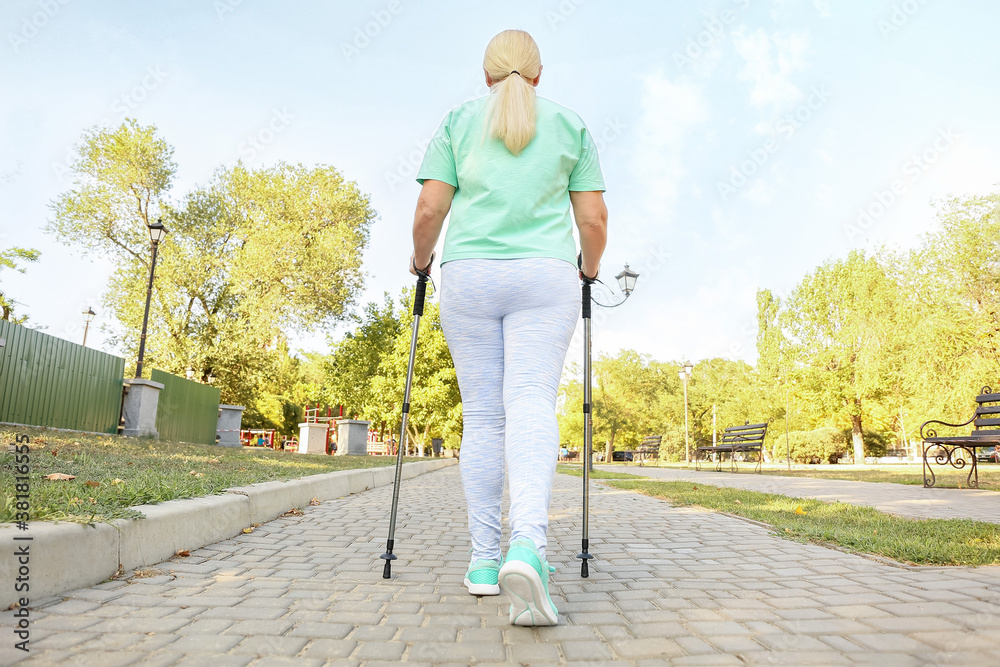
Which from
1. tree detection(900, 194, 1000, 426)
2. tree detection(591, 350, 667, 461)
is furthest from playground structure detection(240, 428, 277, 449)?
tree detection(900, 194, 1000, 426)

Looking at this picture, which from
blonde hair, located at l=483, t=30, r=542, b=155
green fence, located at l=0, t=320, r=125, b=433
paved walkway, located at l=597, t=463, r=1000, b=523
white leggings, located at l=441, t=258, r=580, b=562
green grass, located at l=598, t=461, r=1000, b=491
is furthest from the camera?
green fence, located at l=0, t=320, r=125, b=433

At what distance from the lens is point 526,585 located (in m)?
1.96

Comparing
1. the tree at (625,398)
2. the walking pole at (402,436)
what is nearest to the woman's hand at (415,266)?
the walking pole at (402,436)

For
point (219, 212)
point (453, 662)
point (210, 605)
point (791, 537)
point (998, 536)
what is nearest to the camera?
point (453, 662)

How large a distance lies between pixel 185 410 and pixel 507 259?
54.1 feet

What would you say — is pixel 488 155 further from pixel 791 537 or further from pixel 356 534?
pixel 791 537

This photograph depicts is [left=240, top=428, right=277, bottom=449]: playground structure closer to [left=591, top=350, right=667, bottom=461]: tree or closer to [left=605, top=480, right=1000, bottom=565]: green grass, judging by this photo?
[left=591, top=350, right=667, bottom=461]: tree

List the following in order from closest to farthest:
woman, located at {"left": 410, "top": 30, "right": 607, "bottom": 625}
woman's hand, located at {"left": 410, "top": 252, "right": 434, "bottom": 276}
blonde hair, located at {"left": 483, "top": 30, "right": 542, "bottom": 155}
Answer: woman, located at {"left": 410, "top": 30, "right": 607, "bottom": 625}
blonde hair, located at {"left": 483, "top": 30, "right": 542, "bottom": 155}
woman's hand, located at {"left": 410, "top": 252, "right": 434, "bottom": 276}

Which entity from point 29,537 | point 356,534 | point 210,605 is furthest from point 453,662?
point 356,534

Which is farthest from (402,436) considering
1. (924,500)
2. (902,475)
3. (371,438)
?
(371,438)

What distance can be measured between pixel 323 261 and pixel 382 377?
5637mm

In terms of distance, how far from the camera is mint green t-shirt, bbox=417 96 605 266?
2475 mm

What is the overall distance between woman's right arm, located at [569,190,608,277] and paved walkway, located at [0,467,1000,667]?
1.52 meters

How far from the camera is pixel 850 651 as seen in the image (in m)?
1.79
